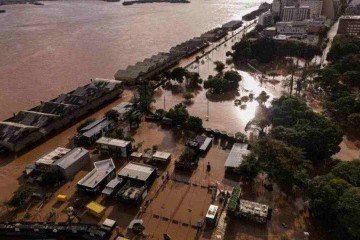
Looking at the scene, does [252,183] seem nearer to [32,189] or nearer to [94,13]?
[32,189]

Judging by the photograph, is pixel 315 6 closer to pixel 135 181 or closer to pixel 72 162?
pixel 135 181

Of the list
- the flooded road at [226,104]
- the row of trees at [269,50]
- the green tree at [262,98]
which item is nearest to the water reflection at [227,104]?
the flooded road at [226,104]

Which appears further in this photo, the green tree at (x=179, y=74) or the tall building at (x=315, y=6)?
the tall building at (x=315, y=6)

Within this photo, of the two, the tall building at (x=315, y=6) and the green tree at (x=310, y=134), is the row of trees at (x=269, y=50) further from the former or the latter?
the tall building at (x=315, y=6)

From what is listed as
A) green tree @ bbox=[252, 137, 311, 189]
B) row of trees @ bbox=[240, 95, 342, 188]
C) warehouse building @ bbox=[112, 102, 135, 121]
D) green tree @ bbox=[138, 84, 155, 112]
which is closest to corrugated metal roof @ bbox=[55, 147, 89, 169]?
warehouse building @ bbox=[112, 102, 135, 121]

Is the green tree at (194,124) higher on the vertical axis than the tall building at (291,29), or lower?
lower

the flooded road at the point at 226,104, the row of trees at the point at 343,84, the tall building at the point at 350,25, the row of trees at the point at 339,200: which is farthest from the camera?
the tall building at the point at 350,25

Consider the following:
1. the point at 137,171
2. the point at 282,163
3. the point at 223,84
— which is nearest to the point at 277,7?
the point at 223,84
